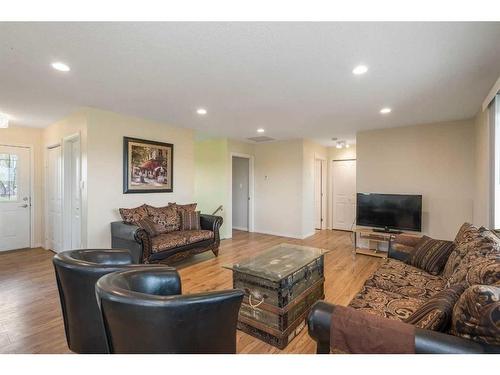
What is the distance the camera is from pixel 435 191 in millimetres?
4102

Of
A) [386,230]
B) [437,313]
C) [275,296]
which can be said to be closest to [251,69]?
[275,296]

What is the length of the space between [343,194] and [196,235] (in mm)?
4428

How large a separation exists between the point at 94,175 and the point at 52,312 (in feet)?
5.91

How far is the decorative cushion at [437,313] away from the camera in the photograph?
3.56 ft

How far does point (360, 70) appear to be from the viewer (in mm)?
2252

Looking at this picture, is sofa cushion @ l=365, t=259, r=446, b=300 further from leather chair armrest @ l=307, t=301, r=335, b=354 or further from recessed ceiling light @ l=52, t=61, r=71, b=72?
recessed ceiling light @ l=52, t=61, r=71, b=72

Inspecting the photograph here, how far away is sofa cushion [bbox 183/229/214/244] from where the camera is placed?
3.67 m

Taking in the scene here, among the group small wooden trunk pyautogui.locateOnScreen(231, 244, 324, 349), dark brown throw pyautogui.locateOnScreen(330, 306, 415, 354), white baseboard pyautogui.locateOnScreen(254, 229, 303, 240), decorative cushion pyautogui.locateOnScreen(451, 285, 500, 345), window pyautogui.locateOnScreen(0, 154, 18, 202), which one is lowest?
white baseboard pyautogui.locateOnScreen(254, 229, 303, 240)

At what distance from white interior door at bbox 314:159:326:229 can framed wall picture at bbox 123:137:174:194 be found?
4.01 m

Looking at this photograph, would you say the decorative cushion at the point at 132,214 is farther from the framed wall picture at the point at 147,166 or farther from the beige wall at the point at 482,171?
the beige wall at the point at 482,171

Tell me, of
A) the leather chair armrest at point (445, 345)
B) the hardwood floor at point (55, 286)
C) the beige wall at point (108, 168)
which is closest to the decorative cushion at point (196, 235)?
the hardwood floor at point (55, 286)

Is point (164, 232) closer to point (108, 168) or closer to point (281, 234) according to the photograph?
point (108, 168)

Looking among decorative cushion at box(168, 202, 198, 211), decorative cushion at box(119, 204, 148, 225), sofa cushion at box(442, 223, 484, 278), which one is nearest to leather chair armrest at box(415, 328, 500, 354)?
sofa cushion at box(442, 223, 484, 278)

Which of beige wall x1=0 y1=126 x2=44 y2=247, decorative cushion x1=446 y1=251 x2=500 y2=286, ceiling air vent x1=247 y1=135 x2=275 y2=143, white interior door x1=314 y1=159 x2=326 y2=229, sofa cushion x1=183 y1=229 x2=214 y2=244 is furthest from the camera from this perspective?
white interior door x1=314 y1=159 x2=326 y2=229
